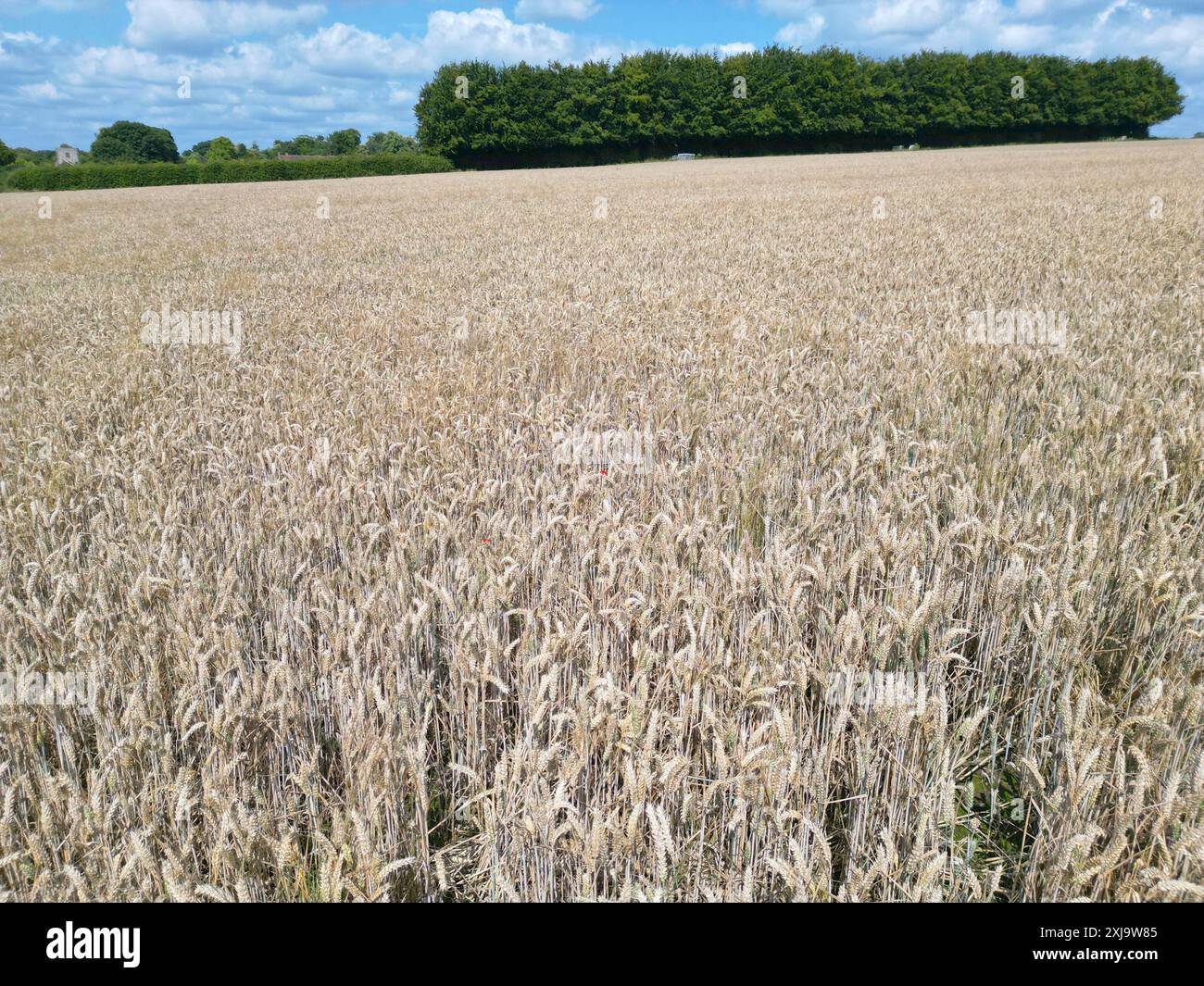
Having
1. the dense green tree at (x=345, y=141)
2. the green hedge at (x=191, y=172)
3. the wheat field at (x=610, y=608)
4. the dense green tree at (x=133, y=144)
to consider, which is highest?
the dense green tree at (x=345, y=141)

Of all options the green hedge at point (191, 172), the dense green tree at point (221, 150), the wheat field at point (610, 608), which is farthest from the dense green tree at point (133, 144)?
the wheat field at point (610, 608)

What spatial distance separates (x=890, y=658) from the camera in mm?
2322

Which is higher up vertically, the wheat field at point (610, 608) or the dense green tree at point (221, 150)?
the dense green tree at point (221, 150)

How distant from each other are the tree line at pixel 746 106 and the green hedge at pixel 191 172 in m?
11.2

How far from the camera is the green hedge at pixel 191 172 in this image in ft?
179

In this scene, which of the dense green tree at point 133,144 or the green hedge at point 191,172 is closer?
the green hedge at point 191,172

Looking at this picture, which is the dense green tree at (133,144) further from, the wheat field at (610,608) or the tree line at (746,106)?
the wheat field at (610,608)

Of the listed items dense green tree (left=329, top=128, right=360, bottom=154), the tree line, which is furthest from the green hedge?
dense green tree (left=329, top=128, right=360, bottom=154)

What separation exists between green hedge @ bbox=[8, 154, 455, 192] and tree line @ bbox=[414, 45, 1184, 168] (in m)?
11.2

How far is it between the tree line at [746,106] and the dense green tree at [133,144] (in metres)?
50.8

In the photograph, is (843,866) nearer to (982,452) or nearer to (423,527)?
(423,527)

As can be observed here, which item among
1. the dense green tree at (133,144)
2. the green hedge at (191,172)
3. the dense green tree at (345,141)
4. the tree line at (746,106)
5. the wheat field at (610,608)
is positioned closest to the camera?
the wheat field at (610,608)

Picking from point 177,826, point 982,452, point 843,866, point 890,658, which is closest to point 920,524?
point 890,658

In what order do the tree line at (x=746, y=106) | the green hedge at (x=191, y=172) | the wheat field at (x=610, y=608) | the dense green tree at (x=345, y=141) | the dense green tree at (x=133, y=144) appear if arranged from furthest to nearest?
the dense green tree at (x=345, y=141)
the dense green tree at (x=133, y=144)
the tree line at (x=746, y=106)
the green hedge at (x=191, y=172)
the wheat field at (x=610, y=608)
